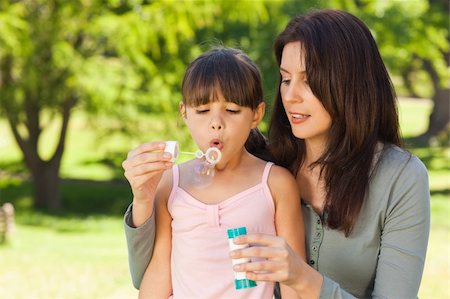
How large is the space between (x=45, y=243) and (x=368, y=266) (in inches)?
422

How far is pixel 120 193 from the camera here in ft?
62.8

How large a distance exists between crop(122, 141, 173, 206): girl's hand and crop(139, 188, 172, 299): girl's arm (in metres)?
0.22

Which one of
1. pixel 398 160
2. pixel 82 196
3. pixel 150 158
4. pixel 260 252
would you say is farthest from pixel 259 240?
pixel 82 196

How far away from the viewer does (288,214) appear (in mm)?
2320

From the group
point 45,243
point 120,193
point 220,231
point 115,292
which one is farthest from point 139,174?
point 120,193

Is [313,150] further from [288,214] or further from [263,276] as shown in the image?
[263,276]

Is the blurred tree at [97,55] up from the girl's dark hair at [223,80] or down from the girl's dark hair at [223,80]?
down

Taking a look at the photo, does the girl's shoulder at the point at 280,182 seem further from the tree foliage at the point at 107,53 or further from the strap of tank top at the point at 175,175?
the tree foliage at the point at 107,53

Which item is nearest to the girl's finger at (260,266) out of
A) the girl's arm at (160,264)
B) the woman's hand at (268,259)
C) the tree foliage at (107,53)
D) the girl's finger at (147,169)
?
the woman's hand at (268,259)

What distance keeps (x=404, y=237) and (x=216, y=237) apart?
0.52 meters

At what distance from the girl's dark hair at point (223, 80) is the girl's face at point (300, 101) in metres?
0.09

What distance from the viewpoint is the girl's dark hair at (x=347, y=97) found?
2283 millimetres

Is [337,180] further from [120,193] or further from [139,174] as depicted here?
[120,193]

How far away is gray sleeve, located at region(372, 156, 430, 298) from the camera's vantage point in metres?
2.22
